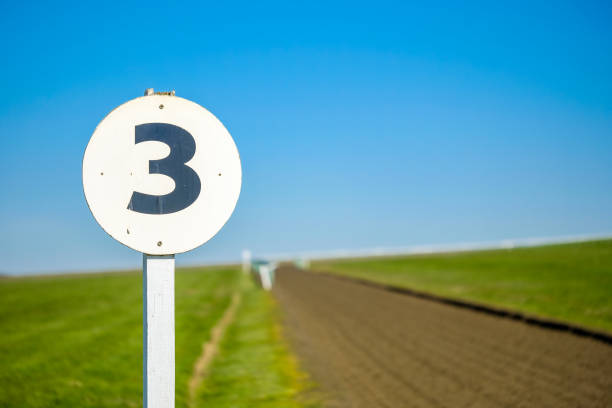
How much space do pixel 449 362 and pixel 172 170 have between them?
300 inches

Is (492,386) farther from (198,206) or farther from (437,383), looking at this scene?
(198,206)

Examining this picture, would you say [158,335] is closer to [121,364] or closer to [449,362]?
[121,364]

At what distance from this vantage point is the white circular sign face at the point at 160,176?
8.70 feet

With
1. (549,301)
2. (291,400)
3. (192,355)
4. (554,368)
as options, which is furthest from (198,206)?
(549,301)

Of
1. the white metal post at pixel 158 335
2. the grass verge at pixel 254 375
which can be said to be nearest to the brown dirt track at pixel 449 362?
the grass verge at pixel 254 375

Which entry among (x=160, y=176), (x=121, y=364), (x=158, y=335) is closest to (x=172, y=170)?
(x=160, y=176)

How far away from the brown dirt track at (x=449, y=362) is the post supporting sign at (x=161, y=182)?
488cm

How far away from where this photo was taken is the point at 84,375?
8.27 m

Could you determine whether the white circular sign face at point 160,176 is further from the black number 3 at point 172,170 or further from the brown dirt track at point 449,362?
the brown dirt track at point 449,362

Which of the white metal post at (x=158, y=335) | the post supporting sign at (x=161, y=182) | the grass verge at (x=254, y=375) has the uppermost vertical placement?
the post supporting sign at (x=161, y=182)

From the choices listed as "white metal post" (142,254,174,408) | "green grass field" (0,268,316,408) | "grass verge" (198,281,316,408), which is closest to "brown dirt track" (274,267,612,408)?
"grass verge" (198,281,316,408)

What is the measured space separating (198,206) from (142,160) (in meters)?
0.32

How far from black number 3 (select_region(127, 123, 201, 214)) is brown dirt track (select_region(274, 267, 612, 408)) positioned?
195 inches

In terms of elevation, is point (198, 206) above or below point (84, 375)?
above
